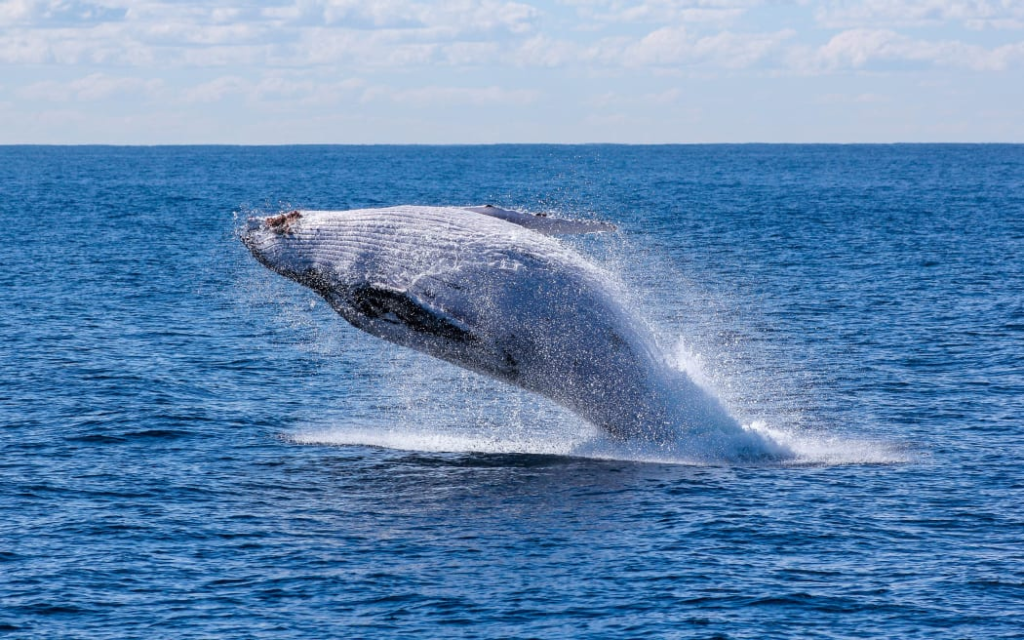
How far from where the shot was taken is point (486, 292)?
21969 millimetres

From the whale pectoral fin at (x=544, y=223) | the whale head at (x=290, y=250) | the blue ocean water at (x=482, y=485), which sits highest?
the whale pectoral fin at (x=544, y=223)

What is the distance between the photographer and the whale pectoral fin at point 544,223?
70.4 ft

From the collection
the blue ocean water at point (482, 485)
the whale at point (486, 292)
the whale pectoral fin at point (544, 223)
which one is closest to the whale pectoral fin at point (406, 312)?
the whale at point (486, 292)

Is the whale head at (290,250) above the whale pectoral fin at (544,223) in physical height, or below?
below

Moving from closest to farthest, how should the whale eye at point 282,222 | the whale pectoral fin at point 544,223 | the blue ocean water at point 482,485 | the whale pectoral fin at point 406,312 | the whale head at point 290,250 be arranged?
the blue ocean water at point 482,485 < the whale pectoral fin at point 544,223 < the whale pectoral fin at point 406,312 < the whale head at point 290,250 < the whale eye at point 282,222

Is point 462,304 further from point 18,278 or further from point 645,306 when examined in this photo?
point 18,278

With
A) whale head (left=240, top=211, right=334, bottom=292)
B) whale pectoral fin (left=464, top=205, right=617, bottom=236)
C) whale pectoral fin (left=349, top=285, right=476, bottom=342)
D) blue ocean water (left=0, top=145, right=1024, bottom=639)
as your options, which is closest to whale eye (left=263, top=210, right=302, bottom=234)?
whale head (left=240, top=211, right=334, bottom=292)

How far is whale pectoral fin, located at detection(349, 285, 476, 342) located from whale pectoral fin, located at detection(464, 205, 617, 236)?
1838 millimetres

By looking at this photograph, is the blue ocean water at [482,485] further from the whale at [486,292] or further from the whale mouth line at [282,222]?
the whale at [486,292]

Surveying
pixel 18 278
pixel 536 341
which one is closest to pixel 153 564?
pixel 536 341

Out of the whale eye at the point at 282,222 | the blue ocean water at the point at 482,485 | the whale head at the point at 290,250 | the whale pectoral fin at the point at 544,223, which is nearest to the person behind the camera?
the blue ocean water at the point at 482,485

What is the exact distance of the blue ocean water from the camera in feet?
60.0

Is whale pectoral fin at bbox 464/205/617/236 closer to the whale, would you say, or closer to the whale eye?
the whale

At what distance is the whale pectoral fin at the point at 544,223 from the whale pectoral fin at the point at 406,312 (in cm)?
184
